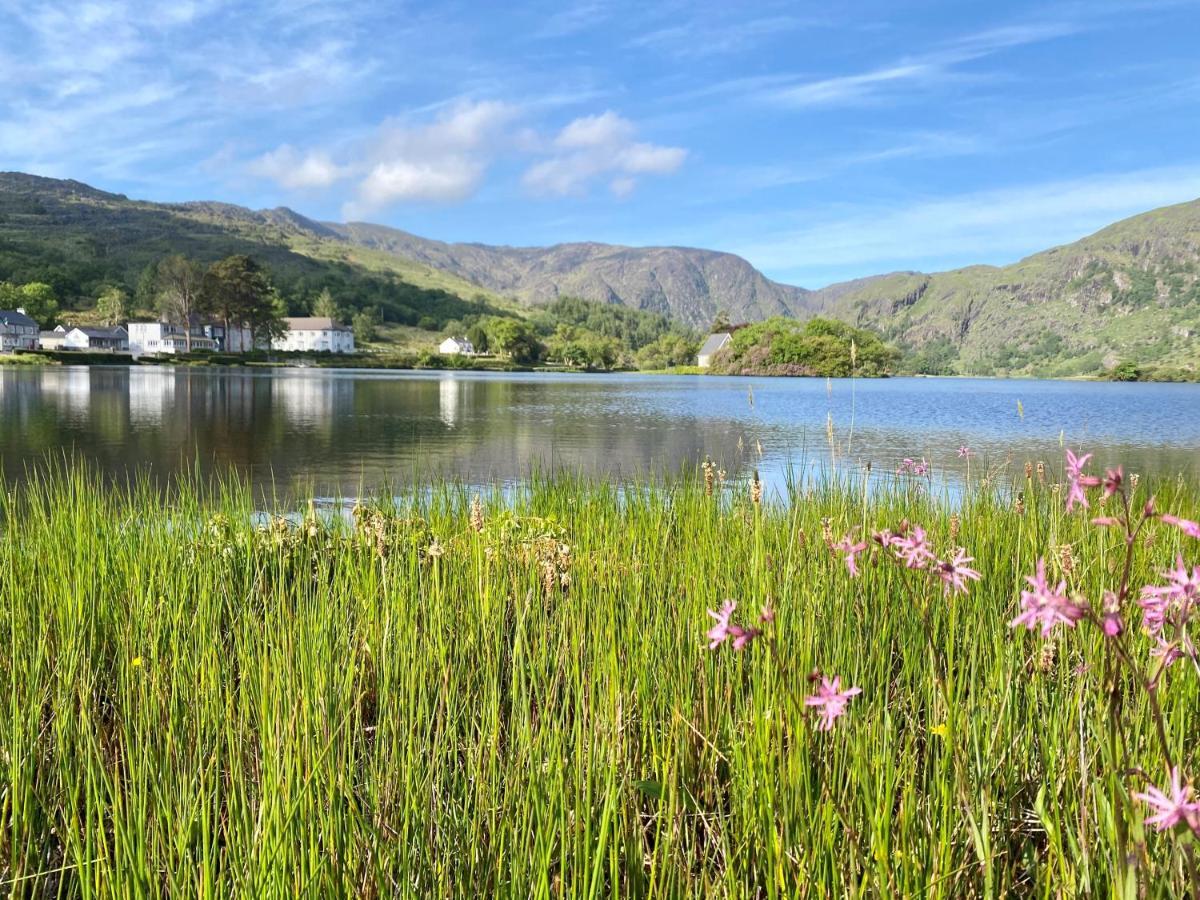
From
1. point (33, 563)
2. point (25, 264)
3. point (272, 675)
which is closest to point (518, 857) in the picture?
point (272, 675)

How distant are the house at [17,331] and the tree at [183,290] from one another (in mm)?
16615

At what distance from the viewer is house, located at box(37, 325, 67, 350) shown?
105 metres

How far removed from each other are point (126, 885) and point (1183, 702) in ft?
8.55

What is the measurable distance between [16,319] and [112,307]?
20662 mm

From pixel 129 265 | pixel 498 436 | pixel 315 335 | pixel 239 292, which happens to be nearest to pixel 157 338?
pixel 239 292

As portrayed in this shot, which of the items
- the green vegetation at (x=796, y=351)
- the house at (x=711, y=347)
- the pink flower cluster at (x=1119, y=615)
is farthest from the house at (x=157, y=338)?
the pink flower cluster at (x=1119, y=615)

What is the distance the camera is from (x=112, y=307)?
118062mm

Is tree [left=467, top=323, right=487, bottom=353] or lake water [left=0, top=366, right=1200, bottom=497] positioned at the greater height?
tree [left=467, top=323, right=487, bottom=353]

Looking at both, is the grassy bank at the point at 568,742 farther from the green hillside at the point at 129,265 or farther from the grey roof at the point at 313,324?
the grey roof at the point at 313,324

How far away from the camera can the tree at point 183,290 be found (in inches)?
4221

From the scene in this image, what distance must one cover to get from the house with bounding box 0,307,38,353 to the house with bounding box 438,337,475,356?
67.5 m

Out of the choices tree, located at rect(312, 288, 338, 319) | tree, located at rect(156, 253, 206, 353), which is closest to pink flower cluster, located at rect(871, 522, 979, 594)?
tree, located at rect(156, 253, 206, 353)

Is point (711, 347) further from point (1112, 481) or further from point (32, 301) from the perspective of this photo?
point (1112, 481)

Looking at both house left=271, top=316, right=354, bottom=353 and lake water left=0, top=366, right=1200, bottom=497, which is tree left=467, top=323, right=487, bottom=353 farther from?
lake water left=0, top=366, right=1200, bottom=497
